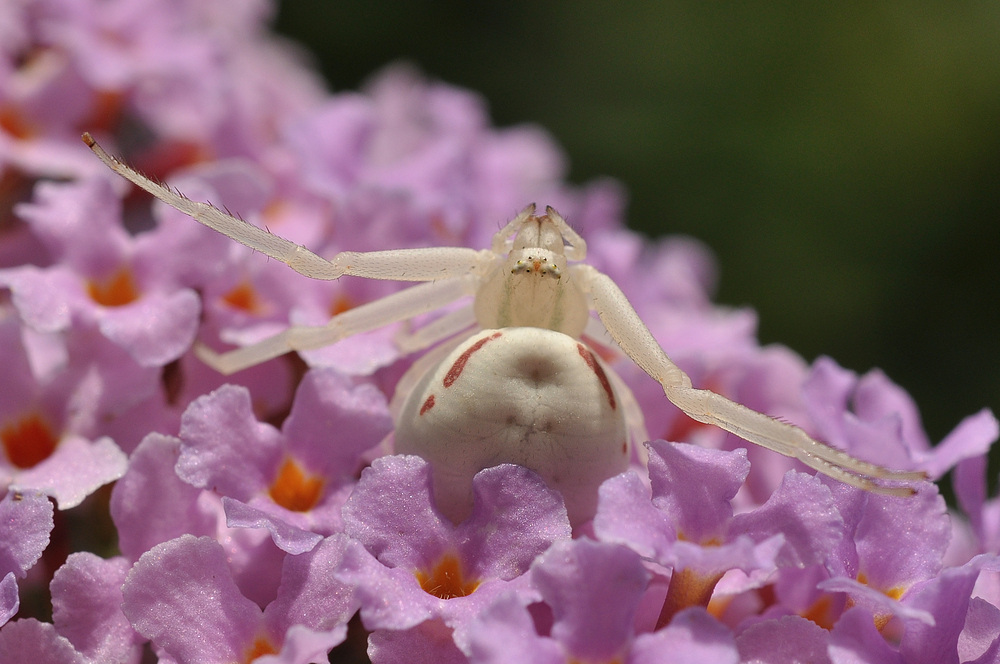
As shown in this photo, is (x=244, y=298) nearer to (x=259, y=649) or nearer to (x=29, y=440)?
(x=29, y=440)

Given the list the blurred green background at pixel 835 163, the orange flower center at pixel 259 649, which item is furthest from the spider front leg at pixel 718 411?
the blurred green background at pixel 835 163

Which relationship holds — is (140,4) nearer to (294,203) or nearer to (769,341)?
(294,203)

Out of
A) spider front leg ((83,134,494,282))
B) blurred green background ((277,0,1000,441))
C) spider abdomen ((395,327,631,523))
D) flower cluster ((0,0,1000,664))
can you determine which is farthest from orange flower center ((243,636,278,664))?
blurred green background ((277,0,1000,441))

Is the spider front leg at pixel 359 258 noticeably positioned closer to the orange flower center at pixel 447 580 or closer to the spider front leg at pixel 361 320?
the spider front leg at pixel 361 320

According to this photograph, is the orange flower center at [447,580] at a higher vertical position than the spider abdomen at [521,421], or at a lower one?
lower

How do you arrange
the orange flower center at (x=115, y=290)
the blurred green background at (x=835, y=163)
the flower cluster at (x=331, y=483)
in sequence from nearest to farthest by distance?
the flower cluster at (x=331, y=483) < the orange flower center at (x=115, y=290) < the blurred green background at (x=835, y=163)

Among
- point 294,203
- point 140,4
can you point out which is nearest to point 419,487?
point 294,203

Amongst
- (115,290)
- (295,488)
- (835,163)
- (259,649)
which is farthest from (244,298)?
(835,163)
